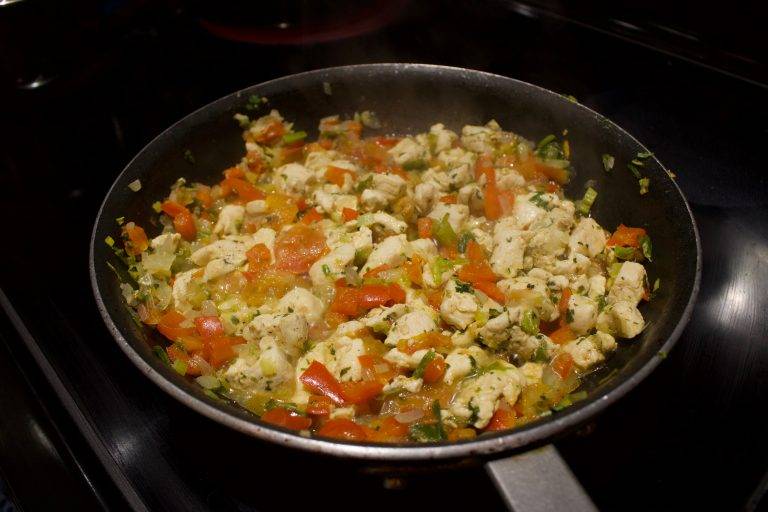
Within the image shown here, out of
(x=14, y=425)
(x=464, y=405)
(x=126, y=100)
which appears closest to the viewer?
(x=464, y=405)

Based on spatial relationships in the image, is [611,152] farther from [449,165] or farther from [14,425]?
[14,425]

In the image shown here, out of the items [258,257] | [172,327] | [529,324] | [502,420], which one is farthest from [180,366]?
[529,324]

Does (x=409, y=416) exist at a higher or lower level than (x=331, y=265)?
lower

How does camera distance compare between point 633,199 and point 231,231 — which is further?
point 231,231

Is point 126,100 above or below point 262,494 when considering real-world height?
above

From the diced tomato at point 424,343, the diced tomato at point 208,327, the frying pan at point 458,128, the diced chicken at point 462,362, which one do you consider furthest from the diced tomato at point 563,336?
the diced tomato at point 208,327

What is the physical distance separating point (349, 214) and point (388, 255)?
34 cm

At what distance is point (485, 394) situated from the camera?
1608mm

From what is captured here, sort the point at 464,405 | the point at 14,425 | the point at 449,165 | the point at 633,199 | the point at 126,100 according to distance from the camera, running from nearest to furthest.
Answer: the point at 464,405 → the point at 14,425 → the point at 633,199 → the point at 449,165 → the point at 126,100

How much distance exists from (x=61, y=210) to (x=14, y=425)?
1064 millimetres

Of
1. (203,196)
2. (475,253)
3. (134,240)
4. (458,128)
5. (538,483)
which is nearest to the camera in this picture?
(538,483)

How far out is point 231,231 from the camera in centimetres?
228

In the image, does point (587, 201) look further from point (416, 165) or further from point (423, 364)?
point (423, 364)

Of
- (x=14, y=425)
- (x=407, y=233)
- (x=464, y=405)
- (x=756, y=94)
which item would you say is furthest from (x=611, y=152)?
(x=14, y=425)
